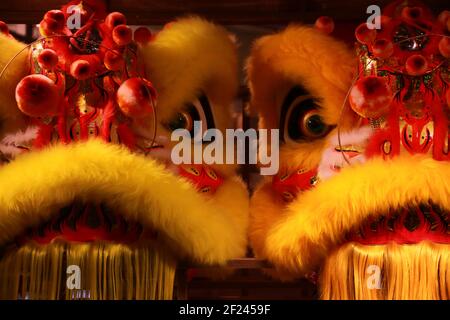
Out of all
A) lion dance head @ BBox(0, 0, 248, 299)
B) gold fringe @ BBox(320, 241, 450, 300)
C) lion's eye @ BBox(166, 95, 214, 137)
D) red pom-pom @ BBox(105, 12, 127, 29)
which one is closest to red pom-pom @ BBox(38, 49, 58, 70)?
lion dance head @ BBox(0, 0, 248, 299)

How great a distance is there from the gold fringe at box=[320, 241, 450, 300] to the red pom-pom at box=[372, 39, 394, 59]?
0.29 meters

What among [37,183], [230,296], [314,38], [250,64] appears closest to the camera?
[37,183]

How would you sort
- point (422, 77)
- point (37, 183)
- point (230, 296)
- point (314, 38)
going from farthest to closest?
point (230, 296) < point (314, 38) < point (422, 77) < point (37, 183)

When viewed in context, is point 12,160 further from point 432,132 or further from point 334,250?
point 432,132

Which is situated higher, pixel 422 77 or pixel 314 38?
pixel 314 38

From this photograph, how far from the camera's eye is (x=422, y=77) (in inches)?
48.6

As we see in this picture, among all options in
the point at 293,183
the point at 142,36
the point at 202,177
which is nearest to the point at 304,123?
the point at 293,183

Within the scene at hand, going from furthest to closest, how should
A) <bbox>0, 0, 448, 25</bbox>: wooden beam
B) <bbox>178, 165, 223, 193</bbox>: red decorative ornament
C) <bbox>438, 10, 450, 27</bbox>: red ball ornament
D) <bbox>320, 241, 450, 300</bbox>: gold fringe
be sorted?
<bbox>0, 0, 448, 25</bbox>: wooden beam → <bbox>178, 165, 223, 193</bbox>: red decorative ornament → <bbox>438, 10, 450, 27</bbox>: red ball ornament → <bbox>320, 241, 450, 300</bbox>: gold fringe

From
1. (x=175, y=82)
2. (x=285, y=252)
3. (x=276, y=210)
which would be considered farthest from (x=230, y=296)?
(x=175, y=82)

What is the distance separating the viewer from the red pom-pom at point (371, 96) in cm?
119

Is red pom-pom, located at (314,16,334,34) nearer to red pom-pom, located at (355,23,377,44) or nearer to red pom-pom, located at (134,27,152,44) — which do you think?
red pom-pom, located at (355,23,377,44)

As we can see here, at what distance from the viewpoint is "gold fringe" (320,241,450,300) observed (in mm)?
1148

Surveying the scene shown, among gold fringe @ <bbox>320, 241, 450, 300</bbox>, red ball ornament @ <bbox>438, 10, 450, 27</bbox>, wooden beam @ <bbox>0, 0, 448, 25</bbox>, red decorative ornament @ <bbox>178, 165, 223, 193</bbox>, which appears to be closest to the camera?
gold fringe @ <bbox>320, 241, 450, 300</bbox>

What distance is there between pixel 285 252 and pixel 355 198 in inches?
5.9
